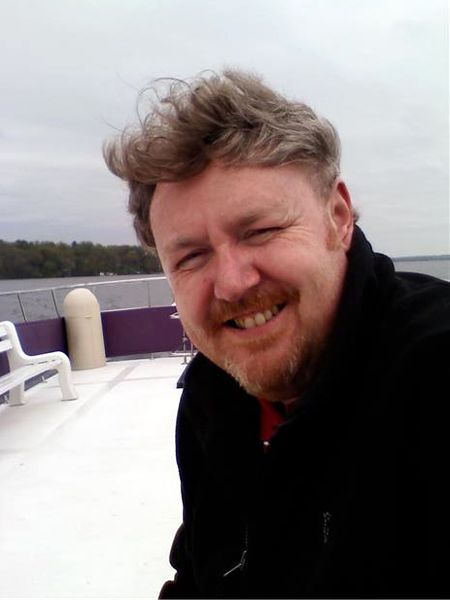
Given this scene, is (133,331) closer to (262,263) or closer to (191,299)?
(191,299)

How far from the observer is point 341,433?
3.00ft

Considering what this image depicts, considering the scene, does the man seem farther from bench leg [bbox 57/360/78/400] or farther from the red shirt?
bench leg [bbox 57/360/78/400]

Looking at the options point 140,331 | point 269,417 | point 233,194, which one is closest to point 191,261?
point 233,194

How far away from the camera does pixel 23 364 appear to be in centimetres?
480

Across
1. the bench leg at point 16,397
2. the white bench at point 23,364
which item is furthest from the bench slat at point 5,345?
the bench leg at point 16,397

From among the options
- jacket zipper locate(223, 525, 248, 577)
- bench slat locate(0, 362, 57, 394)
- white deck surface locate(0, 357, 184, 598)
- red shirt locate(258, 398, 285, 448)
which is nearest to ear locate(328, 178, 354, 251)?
red shirt locate(258, 398, 285, 448)

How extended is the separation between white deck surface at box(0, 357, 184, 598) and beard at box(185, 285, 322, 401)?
1.29 metres

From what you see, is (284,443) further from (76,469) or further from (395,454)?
(76,469)

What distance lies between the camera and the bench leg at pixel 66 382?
492 cm

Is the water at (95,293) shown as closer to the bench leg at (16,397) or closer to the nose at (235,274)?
the bench leg at (16,397)

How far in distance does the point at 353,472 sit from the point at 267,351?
31cm

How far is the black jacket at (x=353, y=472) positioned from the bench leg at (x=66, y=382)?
12.9 feet

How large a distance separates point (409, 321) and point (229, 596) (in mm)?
696

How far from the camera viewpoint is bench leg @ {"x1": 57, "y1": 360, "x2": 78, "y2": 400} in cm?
492
